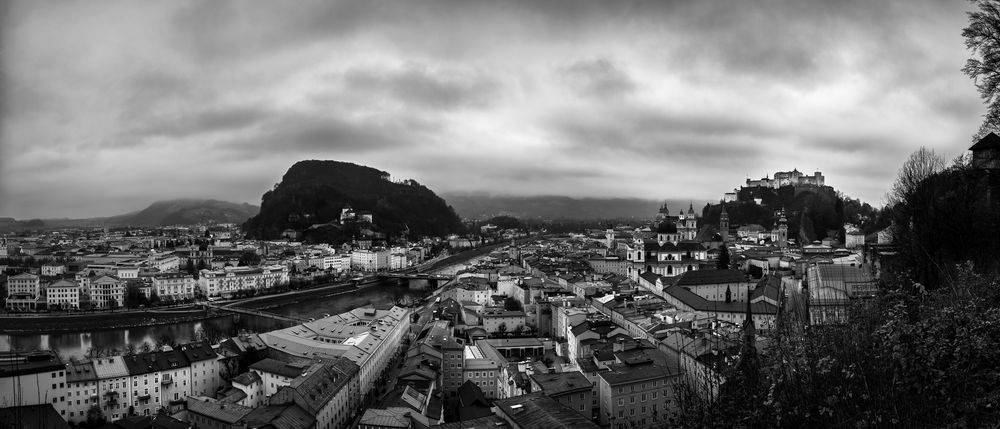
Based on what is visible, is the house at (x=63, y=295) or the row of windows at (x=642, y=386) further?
the house at (x=63, y=295)

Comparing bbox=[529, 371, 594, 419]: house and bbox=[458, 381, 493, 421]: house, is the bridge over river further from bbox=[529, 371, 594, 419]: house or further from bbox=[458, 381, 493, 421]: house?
bbox=[529, 371, 594, 419]: house

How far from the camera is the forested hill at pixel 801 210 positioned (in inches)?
1490

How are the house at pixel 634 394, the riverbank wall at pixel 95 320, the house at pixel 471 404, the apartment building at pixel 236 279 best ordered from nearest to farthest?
the house at pixel 634 394
the house at pixel 471 404
the riverbank wall at pixel 95 320
the apartment building at pixel 236 279

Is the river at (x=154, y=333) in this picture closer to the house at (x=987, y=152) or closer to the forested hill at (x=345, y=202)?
the house at (x=987, y=152)

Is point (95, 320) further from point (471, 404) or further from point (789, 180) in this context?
point (789, 180)

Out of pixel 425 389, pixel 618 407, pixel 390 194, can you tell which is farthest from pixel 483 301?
pixel 390 194

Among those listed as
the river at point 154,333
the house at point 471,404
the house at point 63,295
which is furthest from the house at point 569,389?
the house at point 63,295

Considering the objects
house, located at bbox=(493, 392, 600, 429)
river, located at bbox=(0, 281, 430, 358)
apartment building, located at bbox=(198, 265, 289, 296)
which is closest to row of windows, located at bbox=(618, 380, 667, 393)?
house, located at bbox=(493, 392, 600, 429)

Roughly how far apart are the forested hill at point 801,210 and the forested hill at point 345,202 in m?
33.8

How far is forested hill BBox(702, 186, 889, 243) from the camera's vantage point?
37844 millimetres

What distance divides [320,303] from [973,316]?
2829cm

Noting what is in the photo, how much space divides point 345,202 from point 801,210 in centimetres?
4494

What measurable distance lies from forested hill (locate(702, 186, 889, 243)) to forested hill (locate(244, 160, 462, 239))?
33.8 metres

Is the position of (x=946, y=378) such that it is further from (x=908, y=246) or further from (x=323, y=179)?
(x=323, y=179)
